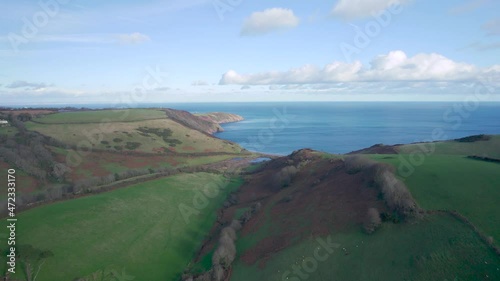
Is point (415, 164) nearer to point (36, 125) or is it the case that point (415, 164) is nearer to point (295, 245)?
point (295, 245)

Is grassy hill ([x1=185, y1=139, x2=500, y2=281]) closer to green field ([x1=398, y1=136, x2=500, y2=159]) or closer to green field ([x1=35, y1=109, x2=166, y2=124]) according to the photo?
green field ([x1=398, y1=136, x2=500, y2=159])

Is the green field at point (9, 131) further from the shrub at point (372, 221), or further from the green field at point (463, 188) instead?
the green field at point (463, 188)

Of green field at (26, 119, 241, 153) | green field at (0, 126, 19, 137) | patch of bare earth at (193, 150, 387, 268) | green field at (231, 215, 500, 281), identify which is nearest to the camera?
green field at (231, 215, 500, 281)

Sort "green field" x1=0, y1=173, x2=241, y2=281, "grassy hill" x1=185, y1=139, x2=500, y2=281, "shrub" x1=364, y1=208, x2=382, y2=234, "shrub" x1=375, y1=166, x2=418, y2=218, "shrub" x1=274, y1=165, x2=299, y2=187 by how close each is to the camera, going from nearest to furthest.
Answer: "grassy hill" x1=185, y1=139, x2=500, y2=281 < "shrub" x1=364, y1=208, x2=382, y2=234 < "shrub" x1=375, y1=166, x2=418, y2=218 < "green field" x1=0, y1=173, x2=241, y2=281 < "shrub" x1=274, y1=165, x2=299, y2=187

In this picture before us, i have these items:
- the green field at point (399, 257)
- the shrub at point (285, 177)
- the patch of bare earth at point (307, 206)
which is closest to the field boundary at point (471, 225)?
the green field at point (399, 257)

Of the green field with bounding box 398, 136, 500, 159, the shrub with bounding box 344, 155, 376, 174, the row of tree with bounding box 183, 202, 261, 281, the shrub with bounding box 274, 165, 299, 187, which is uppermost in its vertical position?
the shrub with bounding box 344, 155, 376, 174

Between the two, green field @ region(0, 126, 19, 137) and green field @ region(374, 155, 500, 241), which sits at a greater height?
green field @ region(0, 126, 19, 137)

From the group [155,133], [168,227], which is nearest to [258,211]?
[168,227]

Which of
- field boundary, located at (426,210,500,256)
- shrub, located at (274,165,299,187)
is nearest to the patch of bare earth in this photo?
shrub, located at (274,165,299,187)
